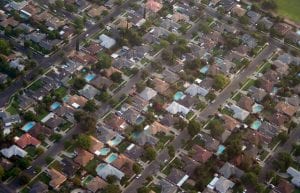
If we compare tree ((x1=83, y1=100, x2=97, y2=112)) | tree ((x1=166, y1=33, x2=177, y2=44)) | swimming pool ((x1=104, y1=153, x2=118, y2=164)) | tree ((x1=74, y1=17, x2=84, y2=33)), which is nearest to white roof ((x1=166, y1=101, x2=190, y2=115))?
tree ((x1=83, y1=100, x2=97, y2=112))

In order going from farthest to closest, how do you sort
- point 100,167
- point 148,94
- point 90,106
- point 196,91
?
point 196,91 → point 148,94 → point 90,106 → point 100,167

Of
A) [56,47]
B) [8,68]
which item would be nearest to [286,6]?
[56,47]

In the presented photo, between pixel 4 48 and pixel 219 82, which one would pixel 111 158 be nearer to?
pixel 219 82

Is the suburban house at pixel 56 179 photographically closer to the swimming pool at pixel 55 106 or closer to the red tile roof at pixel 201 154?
the swimming pool at pixel 55 106

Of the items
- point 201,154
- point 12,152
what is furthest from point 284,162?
point 12,152

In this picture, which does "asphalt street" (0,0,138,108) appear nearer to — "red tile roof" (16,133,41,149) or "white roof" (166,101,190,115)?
"red tile roof" (16,133,41,149)

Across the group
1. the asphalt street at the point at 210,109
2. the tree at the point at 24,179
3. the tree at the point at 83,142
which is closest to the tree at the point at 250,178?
the asphalt street at the point at 210,109
